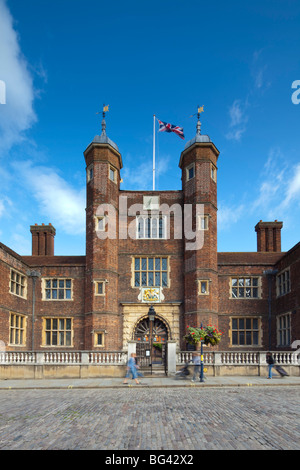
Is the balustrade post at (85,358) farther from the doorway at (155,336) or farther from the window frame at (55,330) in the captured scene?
the doorway at (155,336)

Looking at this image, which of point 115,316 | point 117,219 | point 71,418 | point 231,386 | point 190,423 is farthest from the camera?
point 117,219

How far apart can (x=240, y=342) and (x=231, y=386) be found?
420 inches

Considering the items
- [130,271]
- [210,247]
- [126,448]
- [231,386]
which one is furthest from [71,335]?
[126,448]

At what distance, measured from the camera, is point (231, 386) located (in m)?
16.4

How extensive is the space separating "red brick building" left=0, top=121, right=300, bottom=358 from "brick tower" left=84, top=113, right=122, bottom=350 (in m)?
0.06

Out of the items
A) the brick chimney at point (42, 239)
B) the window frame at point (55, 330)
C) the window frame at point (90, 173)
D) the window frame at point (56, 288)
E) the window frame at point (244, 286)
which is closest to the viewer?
the window frame at point (55, 330)

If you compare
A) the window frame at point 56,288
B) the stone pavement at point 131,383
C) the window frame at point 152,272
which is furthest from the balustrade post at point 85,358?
the window frame at point 152,272

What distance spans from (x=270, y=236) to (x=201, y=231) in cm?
803

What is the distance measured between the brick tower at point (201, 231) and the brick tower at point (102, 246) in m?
4.44

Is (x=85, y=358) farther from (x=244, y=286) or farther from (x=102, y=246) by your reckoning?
(x=244, y=286)

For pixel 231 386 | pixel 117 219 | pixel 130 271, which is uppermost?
pixel 117 219

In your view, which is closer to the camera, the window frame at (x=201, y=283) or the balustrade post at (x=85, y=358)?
the balustrade post at (x=85, y=358)

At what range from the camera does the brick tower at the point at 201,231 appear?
2533 centimetres
